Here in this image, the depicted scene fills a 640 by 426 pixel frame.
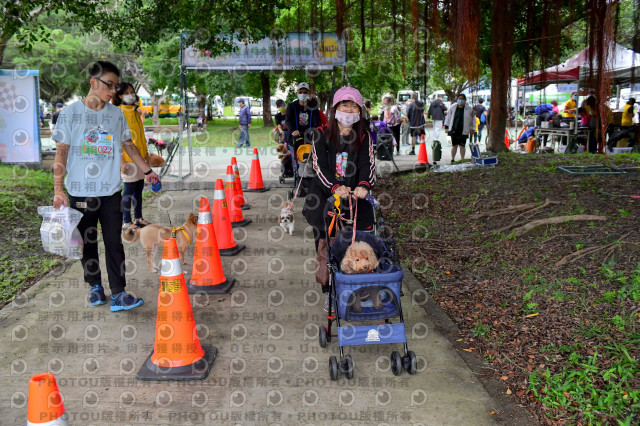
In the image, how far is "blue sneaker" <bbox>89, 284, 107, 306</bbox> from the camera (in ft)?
16.3

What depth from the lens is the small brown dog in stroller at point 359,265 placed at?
3773mm

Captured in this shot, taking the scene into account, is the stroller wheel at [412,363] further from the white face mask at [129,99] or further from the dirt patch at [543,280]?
the white face mask at [129,99]

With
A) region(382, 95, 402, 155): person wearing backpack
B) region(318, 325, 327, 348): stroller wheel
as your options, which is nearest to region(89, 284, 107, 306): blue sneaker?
region(318, 325, 327, 348): stroller wheel

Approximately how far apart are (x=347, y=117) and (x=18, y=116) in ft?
43.4

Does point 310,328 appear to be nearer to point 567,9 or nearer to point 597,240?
point 597,240

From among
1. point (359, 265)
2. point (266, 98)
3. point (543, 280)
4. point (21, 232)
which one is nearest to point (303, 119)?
point (21, 232)

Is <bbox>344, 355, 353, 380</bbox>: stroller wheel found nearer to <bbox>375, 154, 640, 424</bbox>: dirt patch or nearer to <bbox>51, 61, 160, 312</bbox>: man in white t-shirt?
<bbox>375, 154, 640, 424</bbox>: dirt patch

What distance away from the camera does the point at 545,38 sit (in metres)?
5.19

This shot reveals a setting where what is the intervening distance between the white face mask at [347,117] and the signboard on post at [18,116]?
1281cm

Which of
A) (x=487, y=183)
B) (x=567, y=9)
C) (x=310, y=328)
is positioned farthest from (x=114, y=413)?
(x=487, y=183)

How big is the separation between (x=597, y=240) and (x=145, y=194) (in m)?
8.64

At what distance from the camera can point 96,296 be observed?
16.4 feet

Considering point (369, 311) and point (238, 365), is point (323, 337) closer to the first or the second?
point (369, 311)

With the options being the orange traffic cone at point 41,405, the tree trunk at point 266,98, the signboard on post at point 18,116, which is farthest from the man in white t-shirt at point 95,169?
the tree trunk at point 266,98
